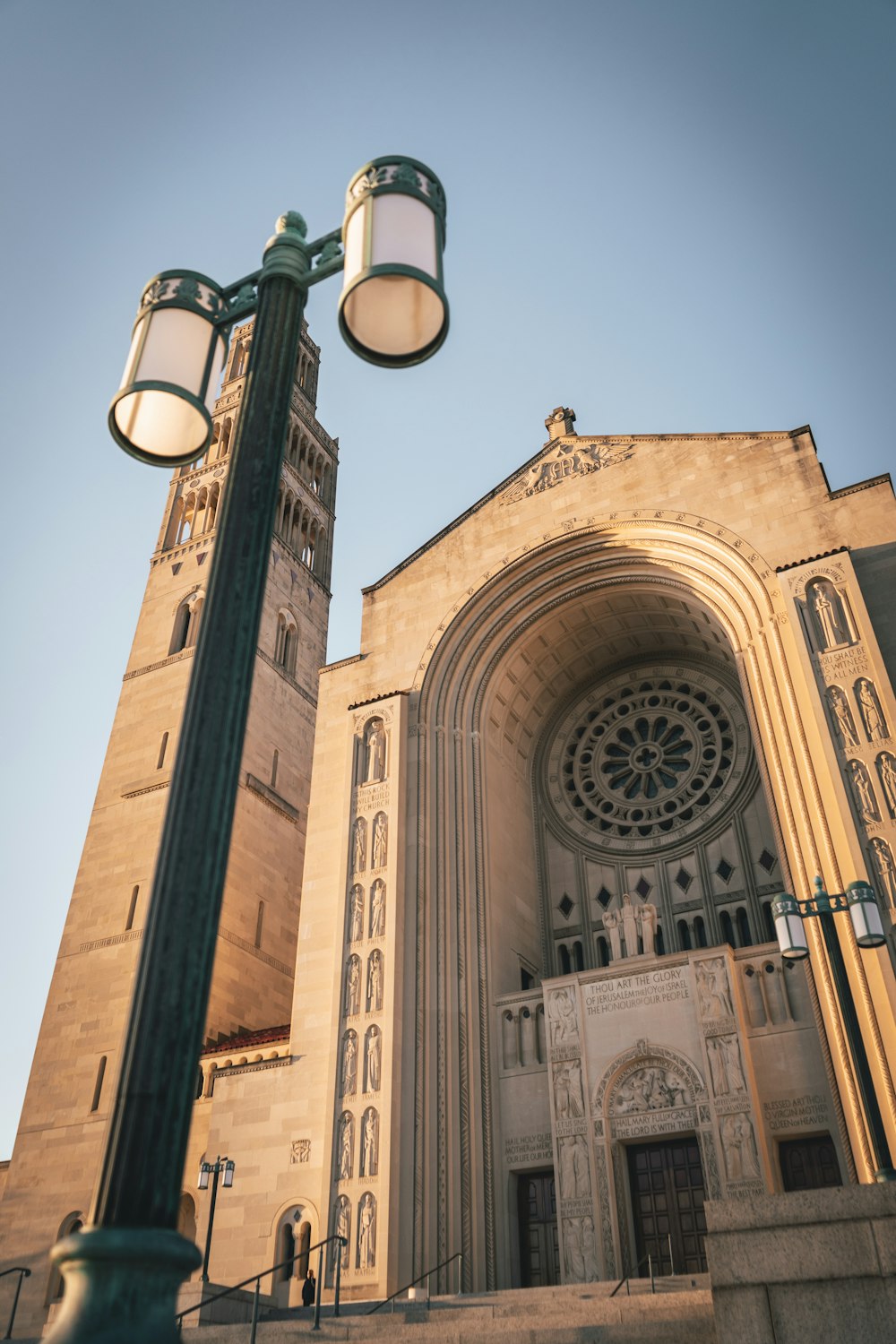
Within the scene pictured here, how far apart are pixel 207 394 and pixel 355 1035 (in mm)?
14234

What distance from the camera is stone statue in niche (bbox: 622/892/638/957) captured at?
687 inches

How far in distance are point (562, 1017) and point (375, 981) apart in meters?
3.18

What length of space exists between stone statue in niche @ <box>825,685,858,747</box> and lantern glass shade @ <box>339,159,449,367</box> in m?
12.4

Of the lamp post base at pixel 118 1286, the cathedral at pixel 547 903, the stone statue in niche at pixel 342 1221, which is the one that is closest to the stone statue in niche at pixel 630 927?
the cathedral at pixel 547 903

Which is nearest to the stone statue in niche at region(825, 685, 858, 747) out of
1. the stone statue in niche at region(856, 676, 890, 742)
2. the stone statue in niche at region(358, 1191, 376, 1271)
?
the stone statue in niche at region(856, 676, 890, 742)

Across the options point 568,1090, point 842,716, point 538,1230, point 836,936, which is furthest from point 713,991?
point 836,936

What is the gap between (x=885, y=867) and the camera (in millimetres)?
14492

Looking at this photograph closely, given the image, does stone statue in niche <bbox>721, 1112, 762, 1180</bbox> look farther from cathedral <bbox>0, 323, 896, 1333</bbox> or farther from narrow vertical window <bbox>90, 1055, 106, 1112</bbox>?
narrow vertical window <bbox>90, 1055, 106, 1112</bbox>

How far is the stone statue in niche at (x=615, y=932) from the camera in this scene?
57.6 feet

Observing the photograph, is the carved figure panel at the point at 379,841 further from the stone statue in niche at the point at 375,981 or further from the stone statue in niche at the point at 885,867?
the stone statue in niche at the point at 885,867

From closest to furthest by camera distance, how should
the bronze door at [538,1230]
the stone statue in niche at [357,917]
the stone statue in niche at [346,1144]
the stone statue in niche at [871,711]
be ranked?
the stone statue in niche at [871,711] → the stone statue in niche at [346,1144] → the bronze door at [538,1230] → the stone statue in niche at [357,917]

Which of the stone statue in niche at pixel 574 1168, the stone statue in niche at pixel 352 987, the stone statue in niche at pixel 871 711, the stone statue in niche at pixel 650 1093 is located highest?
the stone statue in niche at pixel 871 711

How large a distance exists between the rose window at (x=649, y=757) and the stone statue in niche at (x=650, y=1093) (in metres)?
5.31

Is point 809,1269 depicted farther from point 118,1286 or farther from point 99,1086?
point 99,1086
